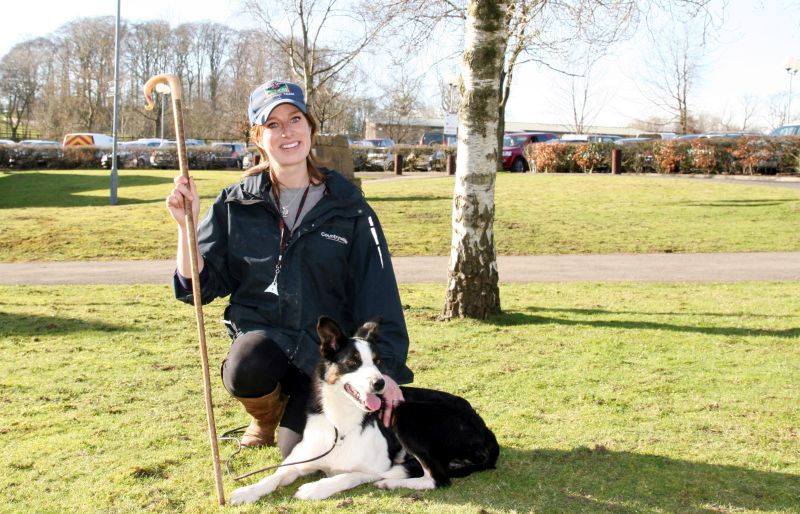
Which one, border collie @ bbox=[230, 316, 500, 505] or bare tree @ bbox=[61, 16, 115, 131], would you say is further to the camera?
bare tree @ bbox=[61, 16, 115, 131]

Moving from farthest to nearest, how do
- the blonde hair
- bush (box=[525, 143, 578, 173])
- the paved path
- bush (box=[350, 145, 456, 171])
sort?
bush (box=[350, 145, 456, 171]) < bush (box=[525, 143, 578, 173]) < the paved path < the blonde hair

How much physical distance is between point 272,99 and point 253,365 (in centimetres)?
141

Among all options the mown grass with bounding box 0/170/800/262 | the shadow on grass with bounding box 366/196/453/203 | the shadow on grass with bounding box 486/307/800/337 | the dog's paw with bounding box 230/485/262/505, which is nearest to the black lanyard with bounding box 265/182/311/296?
the dog's paw with bounding box 230/485/262/505

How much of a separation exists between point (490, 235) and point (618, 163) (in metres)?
24.8

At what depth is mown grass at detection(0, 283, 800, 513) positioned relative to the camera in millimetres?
4141

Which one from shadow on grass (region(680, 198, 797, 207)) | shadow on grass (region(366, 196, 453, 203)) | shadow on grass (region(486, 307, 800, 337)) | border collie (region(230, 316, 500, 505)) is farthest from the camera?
shadow on grass (region(366, 196, 453, 203))

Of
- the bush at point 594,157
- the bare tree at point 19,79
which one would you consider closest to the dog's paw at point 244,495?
the bush at point 594,157

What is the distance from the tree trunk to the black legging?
433 centimetres

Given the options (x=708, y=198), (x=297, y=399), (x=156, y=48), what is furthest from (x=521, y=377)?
(x=156, y=48)

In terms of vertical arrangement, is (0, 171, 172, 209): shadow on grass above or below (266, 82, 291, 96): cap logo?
below

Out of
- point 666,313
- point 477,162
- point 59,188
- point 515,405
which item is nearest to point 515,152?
point 59,188

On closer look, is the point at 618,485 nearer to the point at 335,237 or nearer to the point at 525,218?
the point at 335,237

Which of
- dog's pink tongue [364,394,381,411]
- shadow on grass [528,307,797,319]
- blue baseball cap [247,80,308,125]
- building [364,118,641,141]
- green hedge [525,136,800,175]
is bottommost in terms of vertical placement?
shadow on grass [528,307,797,319]

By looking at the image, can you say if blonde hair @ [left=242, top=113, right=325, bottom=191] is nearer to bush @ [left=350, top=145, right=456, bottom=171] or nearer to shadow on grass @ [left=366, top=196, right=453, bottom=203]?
shadow on grass @ [left=366, top=196, right=453, bottom=203]
